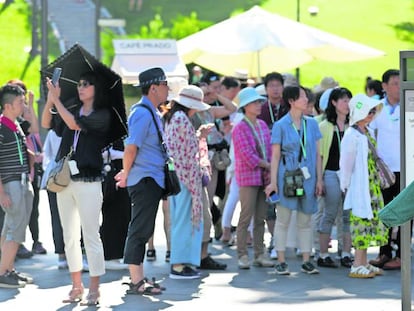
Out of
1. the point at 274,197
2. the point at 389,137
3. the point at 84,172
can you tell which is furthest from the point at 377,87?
the point at 84,172

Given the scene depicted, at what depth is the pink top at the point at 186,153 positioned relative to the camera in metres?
10.6

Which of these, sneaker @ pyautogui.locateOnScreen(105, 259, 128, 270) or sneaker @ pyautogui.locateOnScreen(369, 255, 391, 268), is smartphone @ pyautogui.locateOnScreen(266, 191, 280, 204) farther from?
sneaker @ pyautogui.locateOnScreen(105, 259, 128, 270)

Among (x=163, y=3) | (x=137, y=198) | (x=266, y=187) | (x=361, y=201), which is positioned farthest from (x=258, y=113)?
(x=163, y=3)

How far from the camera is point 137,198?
971 cm

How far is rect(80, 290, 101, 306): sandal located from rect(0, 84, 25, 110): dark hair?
239 centimetres

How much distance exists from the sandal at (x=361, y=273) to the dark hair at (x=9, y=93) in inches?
151

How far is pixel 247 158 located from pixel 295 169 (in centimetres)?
62

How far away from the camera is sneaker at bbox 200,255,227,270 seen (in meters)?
11.4

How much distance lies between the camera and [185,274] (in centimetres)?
1088

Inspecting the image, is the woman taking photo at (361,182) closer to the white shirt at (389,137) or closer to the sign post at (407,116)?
the white shirt at (389,137)

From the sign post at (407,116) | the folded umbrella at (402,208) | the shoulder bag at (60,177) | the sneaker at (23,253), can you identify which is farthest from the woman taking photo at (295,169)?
the folded umbrella at (402,208)

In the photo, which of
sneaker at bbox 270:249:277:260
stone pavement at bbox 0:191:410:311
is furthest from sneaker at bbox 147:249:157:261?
sneaker at bbox 270:249:277:260

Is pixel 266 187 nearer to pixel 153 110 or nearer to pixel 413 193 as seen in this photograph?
pixel 153 110

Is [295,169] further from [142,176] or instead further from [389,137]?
[142,176]
